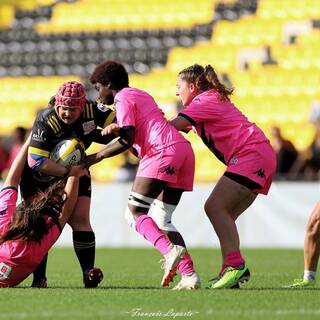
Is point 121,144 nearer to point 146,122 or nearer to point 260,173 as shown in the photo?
point 146,122

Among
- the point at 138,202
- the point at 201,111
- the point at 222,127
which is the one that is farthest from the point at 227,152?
the point at 138,202

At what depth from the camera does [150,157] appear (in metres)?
8.16

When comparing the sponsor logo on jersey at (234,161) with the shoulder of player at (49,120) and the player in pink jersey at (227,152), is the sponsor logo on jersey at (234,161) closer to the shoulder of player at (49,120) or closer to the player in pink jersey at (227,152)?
the player in pink jersey at (227,152)

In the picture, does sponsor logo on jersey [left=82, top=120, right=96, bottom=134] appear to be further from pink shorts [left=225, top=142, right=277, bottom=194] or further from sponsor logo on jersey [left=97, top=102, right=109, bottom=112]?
pink shorts [left=225, top=142, right=277, bottom=194]

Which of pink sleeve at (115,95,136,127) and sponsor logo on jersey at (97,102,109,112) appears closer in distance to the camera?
pink sleeve at (115,95,136,127)

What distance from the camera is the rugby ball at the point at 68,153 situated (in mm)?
8172

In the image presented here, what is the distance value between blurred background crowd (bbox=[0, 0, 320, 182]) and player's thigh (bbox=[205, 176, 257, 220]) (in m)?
10.3

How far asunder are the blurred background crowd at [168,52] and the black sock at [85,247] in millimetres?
9966

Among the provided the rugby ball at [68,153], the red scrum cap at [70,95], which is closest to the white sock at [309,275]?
the rugby ball at [68,153]

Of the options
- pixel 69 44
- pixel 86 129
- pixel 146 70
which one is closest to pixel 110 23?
pixel 69 44

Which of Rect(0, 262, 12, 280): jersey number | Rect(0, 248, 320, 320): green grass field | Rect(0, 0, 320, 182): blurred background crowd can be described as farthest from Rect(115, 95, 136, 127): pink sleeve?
Rect(0, 0, 320, 182): blurred background crowd

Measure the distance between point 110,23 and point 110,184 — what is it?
36.1 ft

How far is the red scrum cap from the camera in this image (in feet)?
26.9

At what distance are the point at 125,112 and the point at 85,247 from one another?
4.31ft
